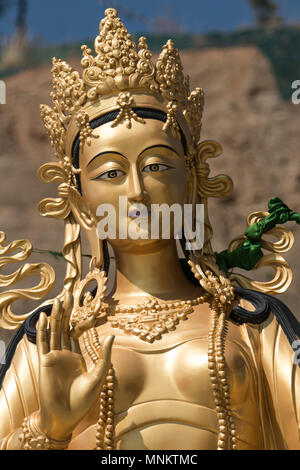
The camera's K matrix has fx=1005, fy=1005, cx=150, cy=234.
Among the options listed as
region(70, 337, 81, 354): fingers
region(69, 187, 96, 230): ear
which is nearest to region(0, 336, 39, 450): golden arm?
region(70, 337, 81, 354): fingers

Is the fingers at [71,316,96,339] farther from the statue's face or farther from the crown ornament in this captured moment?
the crown ornament

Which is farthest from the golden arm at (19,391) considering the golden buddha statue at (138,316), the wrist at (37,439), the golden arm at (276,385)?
the golden arm at (276,385)

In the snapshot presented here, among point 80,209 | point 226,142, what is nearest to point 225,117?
point 226,142

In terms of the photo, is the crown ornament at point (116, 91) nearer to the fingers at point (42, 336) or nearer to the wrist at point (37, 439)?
the fingers at point (42, 336)

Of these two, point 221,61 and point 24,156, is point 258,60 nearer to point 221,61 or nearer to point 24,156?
point 221,61

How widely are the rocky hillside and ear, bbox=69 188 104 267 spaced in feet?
12.1

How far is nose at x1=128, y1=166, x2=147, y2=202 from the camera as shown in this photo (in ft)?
14.3

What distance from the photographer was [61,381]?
3.92 metres

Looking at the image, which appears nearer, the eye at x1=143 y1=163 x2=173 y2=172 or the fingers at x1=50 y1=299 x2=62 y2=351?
the fingers at x1=50 y1=299 x2=62 y2=351

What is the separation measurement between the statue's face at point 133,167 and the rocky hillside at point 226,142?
12.8 feet

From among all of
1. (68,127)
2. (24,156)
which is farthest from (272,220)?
(24,156)

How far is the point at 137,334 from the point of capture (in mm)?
4336

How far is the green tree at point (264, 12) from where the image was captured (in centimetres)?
1126

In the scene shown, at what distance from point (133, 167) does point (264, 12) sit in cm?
740
